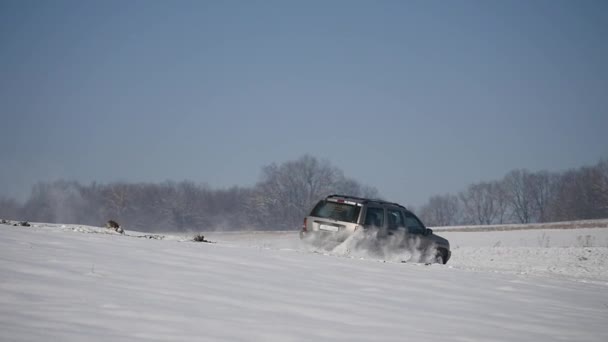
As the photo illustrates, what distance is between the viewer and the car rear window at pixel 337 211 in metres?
13.1

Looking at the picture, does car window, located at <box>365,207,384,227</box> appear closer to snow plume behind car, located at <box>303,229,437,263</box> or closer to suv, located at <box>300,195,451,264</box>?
suv, located at <box>300,195,451,264</box>

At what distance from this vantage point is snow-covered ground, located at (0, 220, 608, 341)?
4.77 m

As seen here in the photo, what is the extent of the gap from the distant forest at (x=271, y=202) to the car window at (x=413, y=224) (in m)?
32.4

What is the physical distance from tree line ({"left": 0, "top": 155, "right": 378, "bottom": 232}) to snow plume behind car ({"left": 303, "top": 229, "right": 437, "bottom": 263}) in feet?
118

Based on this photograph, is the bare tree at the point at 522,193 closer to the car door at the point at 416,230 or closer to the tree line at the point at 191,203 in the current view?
the tree line at the point at 191,203

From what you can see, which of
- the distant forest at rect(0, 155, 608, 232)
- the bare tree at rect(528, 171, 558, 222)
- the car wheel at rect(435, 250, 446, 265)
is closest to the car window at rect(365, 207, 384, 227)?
the car wheel at rect(435, 250, 446, 265)

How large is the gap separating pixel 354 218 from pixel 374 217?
59 centimetres

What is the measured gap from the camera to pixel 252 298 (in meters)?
6.20

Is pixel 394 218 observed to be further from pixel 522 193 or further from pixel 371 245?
pixel 522 193

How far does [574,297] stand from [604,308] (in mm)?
829

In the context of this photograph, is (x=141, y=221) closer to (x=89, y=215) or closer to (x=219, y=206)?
(x=89, y=215)

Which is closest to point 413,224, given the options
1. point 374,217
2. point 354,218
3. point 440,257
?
point 440,257

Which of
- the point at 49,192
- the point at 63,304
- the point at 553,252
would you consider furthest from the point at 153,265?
the point at 49,192

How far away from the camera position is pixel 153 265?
7320 mm
